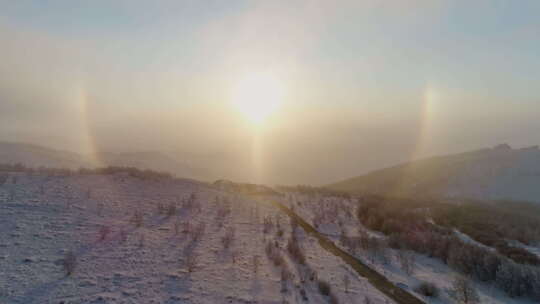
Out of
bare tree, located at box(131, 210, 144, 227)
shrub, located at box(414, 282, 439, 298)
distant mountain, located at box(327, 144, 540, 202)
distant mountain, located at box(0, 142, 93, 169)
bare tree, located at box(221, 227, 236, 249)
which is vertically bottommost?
shrub, located at box(414, 282, 439, 298)

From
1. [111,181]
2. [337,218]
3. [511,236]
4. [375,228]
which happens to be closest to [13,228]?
[111,181]

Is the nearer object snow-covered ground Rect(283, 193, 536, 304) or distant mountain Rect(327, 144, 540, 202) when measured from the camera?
snow-covered ground Rect(283, 193, 536, 304)

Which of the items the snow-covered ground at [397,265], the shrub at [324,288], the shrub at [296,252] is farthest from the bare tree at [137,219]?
the snow-covered ground at [397,265]

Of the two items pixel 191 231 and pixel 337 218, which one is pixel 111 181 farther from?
pixel 337 218

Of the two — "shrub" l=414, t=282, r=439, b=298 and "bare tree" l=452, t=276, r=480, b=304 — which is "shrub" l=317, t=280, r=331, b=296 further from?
"bare tree" l=452, t=276, r=480, b=304

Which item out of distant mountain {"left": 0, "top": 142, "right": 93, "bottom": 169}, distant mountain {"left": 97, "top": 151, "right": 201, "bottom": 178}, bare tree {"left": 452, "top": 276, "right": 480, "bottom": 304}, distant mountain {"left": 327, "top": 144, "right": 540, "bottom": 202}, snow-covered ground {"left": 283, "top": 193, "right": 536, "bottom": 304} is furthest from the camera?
distant mountain {"left": 97, "top": 151, "right": 201, "bottom": 178}

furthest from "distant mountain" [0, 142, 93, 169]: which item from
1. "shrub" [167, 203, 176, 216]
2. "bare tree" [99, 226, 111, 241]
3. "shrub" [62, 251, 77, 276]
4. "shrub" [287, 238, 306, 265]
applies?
"shrub" [287, 238, 306, 265]

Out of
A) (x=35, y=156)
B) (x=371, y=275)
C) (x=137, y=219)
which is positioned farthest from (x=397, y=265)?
(x=35, y=156)
